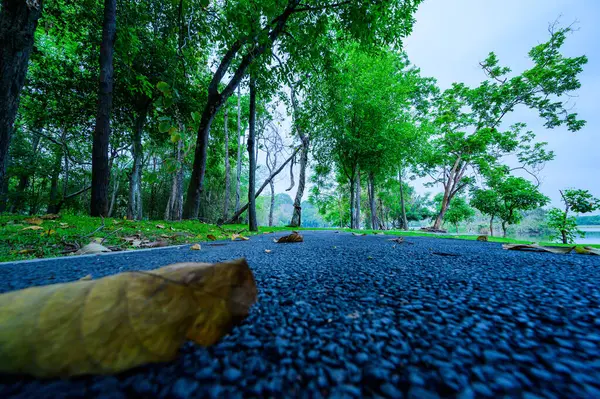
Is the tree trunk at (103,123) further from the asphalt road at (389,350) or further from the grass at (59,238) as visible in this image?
the asphalt road at (389,350)

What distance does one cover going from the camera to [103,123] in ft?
15.6

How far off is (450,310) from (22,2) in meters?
6.07

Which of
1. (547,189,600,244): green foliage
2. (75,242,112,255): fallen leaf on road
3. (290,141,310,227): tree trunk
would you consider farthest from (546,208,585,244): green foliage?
(75,242,112,255): fallen leaf on road

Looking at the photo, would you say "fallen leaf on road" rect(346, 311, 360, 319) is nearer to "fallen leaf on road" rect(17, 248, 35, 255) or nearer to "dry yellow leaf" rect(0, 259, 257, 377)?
"dry yellow leaf" rect(0, 259, 257, 377)

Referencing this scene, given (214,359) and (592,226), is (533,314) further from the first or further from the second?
(592,226)

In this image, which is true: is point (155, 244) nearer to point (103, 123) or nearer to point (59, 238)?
point (59, 238)

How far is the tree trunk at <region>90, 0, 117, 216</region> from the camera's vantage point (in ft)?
15.4

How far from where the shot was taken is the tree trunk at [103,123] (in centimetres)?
469

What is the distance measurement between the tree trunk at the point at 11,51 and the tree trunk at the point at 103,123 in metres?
1.40

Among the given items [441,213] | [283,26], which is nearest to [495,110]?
[441,213]

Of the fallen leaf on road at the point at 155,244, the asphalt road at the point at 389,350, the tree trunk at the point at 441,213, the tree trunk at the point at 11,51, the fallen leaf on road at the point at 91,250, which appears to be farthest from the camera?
the tree trunk at the point at 441,213

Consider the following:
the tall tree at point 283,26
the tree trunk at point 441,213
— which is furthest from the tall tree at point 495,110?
the tall tree at point 283,26

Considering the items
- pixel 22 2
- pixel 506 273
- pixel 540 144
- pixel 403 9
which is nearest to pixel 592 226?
pixel 540 144

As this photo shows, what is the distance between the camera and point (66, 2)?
6.27m
